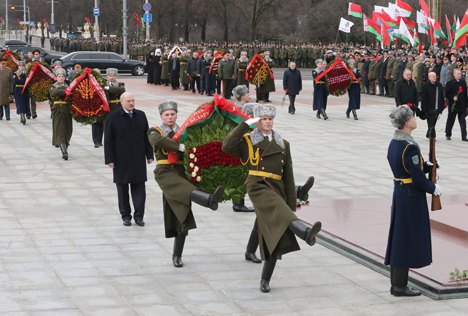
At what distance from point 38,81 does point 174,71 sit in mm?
13413

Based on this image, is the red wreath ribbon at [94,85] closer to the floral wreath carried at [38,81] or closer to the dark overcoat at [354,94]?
the floral wreath carried at [38,81]

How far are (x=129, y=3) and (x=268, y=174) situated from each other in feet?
217

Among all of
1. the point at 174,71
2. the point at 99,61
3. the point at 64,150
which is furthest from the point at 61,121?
the point at 99,61

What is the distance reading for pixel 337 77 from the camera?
2134 cm

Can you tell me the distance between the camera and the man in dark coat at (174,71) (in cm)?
3209

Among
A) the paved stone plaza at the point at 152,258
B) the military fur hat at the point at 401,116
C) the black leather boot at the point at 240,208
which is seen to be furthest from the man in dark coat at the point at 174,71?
the military fur hat at the point at 401,116

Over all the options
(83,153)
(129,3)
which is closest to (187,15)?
(129,3)

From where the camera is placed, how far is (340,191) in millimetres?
11641

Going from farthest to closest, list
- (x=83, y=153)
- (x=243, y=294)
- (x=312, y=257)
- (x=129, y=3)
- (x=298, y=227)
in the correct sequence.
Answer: (x=129, y=3), (x=83, y=153), (x=312, y=257), (x=243, y=294), (x=298, y=227)

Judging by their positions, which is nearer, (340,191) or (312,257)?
(312,257)

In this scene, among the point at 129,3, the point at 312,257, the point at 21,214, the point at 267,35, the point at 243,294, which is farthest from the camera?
the point at 267,35

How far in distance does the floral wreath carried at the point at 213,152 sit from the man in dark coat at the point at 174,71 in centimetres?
2499

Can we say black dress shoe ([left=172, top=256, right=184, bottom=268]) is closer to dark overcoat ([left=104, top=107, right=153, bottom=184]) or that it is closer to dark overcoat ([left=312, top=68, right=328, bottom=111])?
dark overcoat ([left=104, top=107, right=153, bottom=184])

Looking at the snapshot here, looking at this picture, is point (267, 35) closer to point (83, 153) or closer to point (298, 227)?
point (83, 153)
